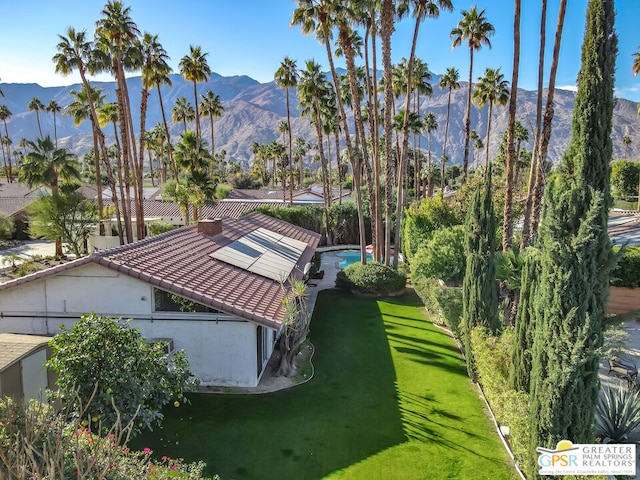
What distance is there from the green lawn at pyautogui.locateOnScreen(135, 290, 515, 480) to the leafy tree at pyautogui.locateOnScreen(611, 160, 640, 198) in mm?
59089

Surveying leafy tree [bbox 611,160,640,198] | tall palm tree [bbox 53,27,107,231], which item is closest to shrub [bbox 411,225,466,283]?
tall palm tree [bbox 53,27,107,231]

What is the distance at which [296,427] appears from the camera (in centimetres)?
1248

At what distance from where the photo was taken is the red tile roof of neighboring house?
13781 mm

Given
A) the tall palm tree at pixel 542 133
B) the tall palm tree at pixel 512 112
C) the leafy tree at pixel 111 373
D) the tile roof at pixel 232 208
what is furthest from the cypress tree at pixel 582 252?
the tile roof at pixel 232 208

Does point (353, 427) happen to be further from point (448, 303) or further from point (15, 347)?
point (15, 347)

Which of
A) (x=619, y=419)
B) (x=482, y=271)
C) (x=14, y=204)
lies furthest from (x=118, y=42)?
(x=14, y=204)

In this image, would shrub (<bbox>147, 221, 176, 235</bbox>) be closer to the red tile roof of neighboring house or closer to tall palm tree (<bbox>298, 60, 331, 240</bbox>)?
tall palm tree (<bbox>298, 60, 331, 240</bbox>)

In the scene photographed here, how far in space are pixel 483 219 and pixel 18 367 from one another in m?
14.7

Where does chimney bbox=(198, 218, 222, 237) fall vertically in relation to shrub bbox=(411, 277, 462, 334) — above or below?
above

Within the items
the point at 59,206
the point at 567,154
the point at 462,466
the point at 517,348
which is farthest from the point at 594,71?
the point at 59,206

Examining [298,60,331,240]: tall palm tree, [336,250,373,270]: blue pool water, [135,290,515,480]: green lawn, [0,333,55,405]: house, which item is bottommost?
[336,250,373,270]: blue pool water

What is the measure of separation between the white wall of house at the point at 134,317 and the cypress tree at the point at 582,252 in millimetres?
8615

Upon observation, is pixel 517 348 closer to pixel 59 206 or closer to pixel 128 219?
pixel 128 219

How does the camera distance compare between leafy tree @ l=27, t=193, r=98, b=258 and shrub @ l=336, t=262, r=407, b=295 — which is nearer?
shrub @ l=336, t=262, r=407, b=295
